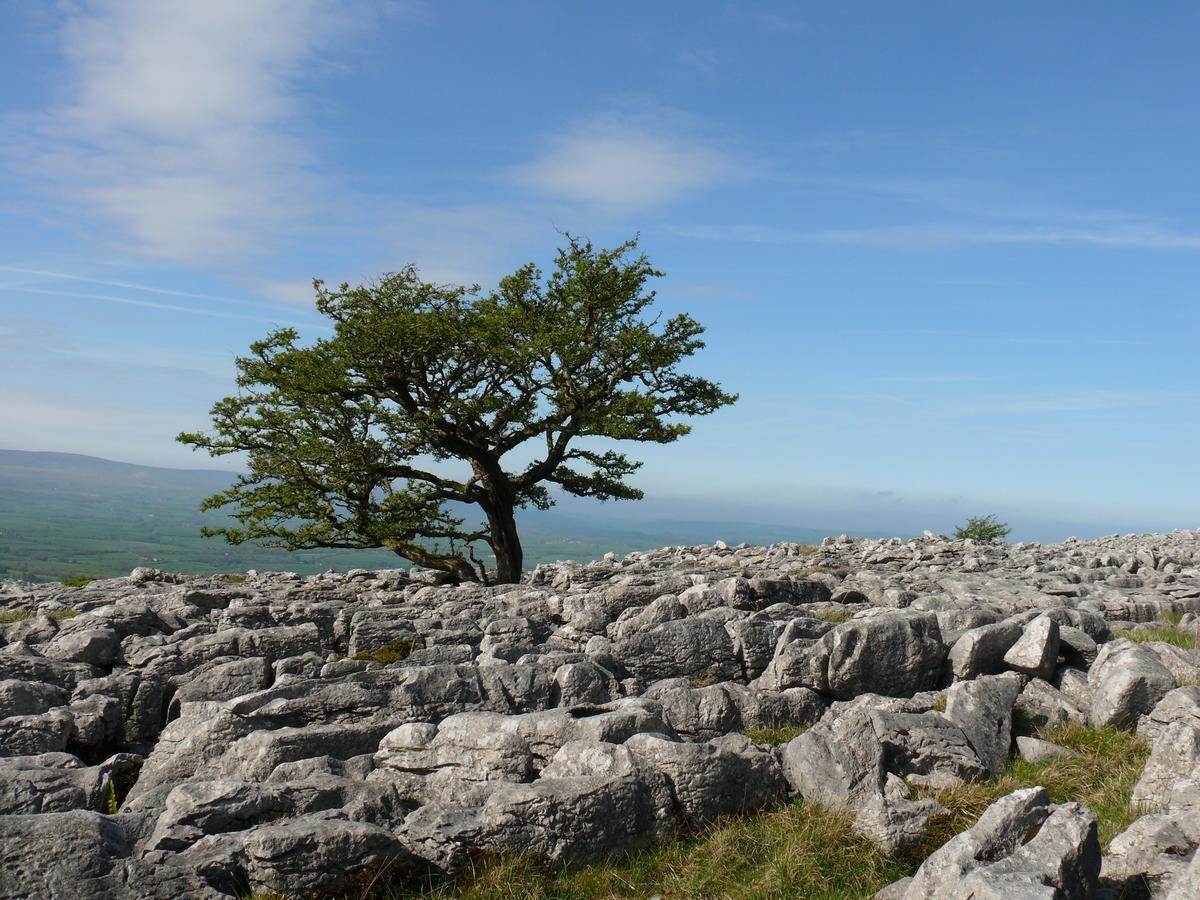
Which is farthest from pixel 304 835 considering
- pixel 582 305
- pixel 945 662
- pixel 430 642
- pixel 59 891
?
pixel 582 305

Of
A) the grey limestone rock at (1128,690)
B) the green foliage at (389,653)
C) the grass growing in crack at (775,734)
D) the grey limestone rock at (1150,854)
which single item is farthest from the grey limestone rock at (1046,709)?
the green foliage at (389,653)

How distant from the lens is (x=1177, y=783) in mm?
10922

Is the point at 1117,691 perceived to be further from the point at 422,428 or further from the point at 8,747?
the point at 422,428

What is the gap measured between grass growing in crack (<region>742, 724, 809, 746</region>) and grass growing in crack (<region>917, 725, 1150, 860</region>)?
115 inches

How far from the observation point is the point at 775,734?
14992 mm

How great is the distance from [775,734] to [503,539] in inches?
1035

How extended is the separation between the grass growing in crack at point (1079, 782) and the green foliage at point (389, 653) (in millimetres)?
11007

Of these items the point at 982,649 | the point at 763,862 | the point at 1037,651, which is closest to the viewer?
the point at 763,862

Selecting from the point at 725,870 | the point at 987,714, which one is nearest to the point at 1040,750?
the point at 987,714

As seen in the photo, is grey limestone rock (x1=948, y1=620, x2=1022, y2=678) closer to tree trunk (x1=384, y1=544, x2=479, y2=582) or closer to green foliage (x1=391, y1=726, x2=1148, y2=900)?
green foliage (x1=391, y1=726, x2=1148, y2=900)

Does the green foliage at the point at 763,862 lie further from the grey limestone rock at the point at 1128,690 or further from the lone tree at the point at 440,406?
the lone tree at the point at 440,406

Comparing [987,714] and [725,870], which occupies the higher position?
[987,714]

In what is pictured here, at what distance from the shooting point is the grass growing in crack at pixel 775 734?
14.8m

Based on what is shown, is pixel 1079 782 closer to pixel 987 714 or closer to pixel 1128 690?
pixel 987 714
